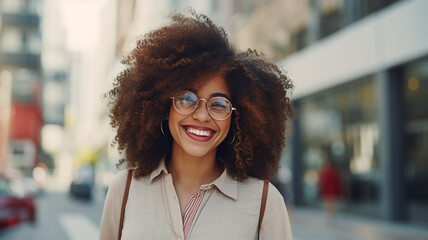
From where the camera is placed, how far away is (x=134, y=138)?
2.66 m

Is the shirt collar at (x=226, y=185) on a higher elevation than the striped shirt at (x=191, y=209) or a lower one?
higher

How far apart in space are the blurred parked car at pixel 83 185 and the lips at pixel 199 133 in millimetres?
25157

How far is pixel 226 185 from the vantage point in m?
2.33

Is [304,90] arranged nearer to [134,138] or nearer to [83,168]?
[83,168]

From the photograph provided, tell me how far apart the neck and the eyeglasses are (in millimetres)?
222

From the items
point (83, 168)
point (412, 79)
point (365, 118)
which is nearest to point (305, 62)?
point (365, 118)

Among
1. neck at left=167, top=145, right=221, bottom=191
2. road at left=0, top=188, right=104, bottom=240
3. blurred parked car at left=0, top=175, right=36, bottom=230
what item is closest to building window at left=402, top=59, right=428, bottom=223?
road at left=0, top=188, right=104, bottom=240

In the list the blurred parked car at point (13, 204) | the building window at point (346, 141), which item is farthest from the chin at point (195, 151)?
the building window at point (346, 141)

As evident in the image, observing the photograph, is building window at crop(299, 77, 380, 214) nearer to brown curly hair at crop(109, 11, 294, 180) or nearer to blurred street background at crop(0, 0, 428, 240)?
blurred street background at crop(0, 0, 428, 240)

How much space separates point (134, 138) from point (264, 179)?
72 centimetres

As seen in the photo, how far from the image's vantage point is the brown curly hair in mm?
2449

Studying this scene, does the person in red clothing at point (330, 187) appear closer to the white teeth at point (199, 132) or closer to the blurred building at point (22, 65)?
the white teeth at point (199, 132)

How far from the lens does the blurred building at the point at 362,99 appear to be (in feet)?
43.6

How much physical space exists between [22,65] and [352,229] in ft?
135
